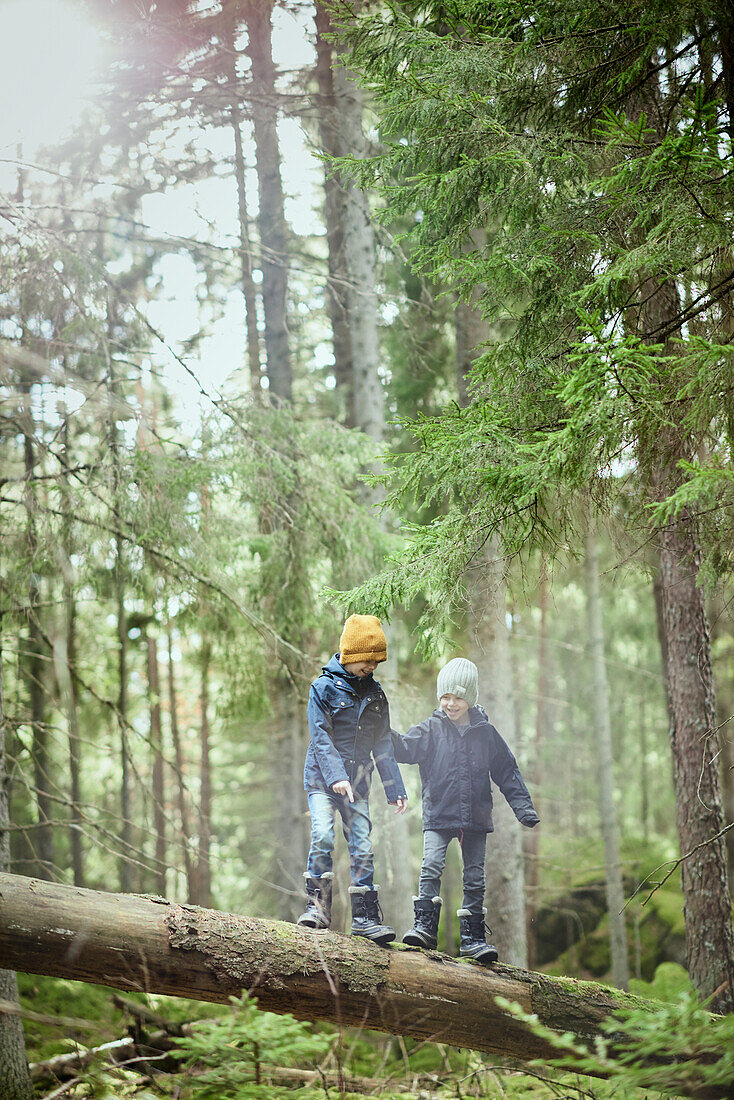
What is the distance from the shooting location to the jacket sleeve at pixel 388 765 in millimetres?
5062

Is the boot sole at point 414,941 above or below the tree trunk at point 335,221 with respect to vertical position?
below

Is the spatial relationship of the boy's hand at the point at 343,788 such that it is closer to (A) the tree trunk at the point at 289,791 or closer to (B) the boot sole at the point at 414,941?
(B) the boot sole at the point at 414,941

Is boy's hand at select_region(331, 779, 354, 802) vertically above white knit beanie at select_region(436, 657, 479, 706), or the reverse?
white knit beanie at select_region(436, 657, 479, 706)

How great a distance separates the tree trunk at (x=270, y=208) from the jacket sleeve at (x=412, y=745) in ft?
15.9

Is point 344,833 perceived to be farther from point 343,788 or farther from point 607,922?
point 607,922

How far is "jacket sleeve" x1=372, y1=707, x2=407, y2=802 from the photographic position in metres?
5.06

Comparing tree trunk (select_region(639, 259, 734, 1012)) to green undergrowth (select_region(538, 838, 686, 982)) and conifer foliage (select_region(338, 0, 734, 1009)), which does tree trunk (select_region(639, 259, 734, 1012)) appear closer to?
conifer foliage (select_region(338, 0, 734, 1009))

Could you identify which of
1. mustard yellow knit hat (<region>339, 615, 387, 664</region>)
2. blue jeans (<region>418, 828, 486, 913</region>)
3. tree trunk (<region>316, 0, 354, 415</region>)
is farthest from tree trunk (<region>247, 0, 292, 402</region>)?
blue jeans (<region>418, 828, 486, 913</region>)

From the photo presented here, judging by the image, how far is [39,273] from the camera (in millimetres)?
6336

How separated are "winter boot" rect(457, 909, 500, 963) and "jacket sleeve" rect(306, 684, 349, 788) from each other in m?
1.10

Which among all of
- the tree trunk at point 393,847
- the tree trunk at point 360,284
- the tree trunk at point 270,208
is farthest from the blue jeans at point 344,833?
the tree trunk at point 270,208

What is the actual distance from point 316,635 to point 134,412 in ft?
14.0

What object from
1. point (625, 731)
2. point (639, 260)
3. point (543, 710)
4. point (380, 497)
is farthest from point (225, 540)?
point (625, 731)

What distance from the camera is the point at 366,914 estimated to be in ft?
15.7
